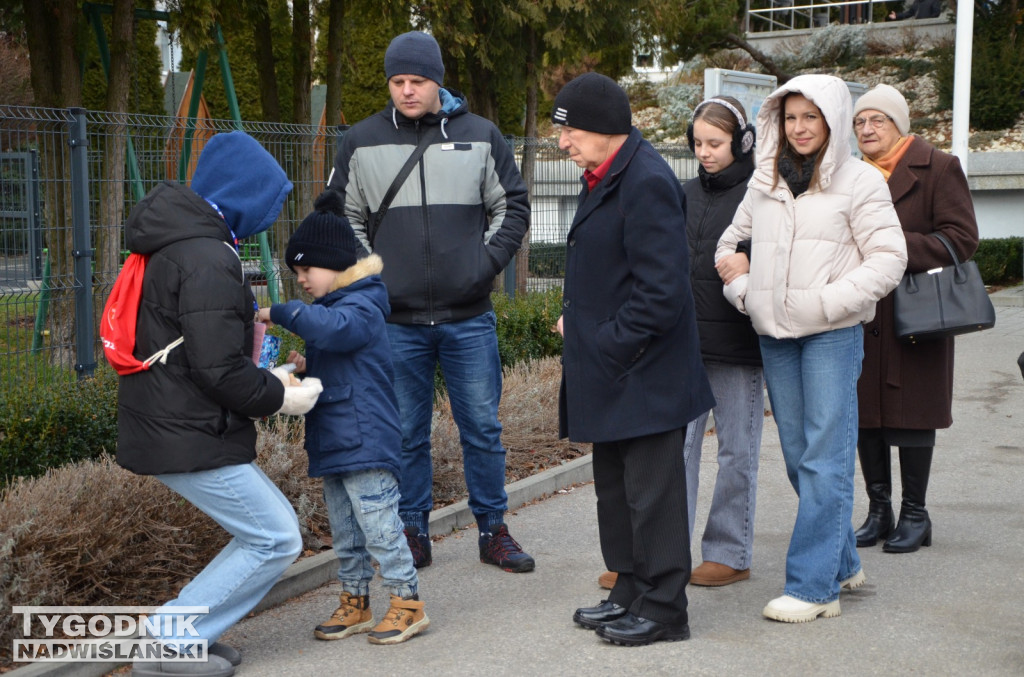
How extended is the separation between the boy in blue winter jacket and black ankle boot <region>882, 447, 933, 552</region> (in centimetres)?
231

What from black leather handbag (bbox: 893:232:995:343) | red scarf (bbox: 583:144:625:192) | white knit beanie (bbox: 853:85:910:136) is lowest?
black leather handbag (bbox: 893:232:995:343)

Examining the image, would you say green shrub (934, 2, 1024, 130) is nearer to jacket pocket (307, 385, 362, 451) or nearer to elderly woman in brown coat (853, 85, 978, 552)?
elderly woman in brown coat (853, 85, 978, 552)

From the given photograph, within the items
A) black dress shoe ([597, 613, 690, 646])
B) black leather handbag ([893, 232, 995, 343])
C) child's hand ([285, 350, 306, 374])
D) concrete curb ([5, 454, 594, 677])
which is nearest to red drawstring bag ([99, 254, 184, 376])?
child's hand ([285, 350, 306, 374])

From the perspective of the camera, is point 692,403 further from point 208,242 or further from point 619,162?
point 208,242

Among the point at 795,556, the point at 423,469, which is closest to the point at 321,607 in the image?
the point at 423,469

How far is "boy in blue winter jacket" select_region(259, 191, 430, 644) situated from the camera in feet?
13.0

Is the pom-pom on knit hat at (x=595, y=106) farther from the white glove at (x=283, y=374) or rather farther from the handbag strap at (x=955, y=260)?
the handbag strap at (x=955, y=260)

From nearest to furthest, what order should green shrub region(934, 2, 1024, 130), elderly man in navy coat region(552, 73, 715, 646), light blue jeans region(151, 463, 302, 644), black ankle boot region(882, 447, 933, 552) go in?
light blue jeans region(151, 463, 302, 644) < elderly man in navy coat region(552, 73, 715, 646) < black ankle boot region(882, 447, 933, 552) < green shrub region(934, 2, 1024, 130)

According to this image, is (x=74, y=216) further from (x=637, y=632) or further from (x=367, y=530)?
(x=637, y=632)

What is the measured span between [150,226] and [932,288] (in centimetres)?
313

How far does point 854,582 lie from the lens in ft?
15.4

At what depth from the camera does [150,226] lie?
12.0 ft

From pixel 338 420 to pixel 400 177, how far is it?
136 cm

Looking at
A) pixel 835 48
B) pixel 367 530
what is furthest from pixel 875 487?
pixel 835 48
